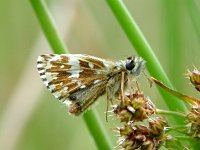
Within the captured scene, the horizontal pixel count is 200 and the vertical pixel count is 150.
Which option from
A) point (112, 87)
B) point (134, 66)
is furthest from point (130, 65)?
point (112, 87)

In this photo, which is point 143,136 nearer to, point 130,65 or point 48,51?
point 130,65

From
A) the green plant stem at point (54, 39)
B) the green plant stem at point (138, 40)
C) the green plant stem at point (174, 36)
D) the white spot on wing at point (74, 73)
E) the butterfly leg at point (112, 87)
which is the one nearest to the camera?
the green plant stem at point (138, 40)

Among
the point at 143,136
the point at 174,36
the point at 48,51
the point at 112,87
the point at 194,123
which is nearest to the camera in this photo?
the point at 194,123

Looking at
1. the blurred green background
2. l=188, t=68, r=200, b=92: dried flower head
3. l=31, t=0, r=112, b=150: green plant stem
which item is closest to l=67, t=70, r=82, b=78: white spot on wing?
l=31, t=0, r=112, b=150: green plant stem

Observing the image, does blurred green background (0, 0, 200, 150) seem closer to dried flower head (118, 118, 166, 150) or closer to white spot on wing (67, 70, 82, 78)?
white spot on wing (67, 70, 82, 78)

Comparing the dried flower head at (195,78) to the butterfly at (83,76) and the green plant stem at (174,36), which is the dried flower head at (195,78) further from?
the green plant stem at (174,36)

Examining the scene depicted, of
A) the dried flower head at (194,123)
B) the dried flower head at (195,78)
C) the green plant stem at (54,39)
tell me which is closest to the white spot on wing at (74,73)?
the green plant stem at (54,39)

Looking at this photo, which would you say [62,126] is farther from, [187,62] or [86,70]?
[86,70]
